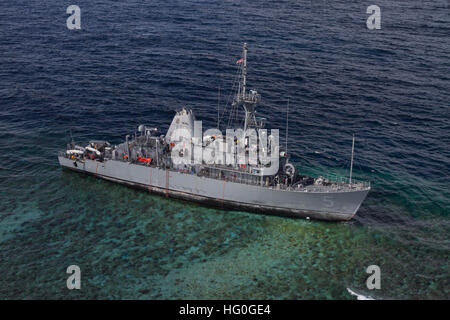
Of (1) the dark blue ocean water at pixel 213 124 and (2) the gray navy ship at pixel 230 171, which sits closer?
(1) the dark blue ocean water at pixel 213 124

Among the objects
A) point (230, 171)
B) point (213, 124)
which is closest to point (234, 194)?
point (230, 171)

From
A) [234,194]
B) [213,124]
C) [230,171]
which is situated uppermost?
[213,124]

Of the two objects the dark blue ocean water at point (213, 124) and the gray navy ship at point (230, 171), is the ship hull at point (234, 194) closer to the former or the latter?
the gray navy ship at point (230, 171)

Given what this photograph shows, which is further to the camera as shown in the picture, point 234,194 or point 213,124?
point 213,124

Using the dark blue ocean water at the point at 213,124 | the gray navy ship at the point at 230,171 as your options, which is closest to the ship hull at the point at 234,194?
the gray navy ship at the point at 230,171

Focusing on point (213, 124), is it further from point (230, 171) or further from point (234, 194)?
point (234, 194)

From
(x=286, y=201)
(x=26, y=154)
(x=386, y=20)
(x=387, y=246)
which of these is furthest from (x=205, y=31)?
(x=387, y=246)
